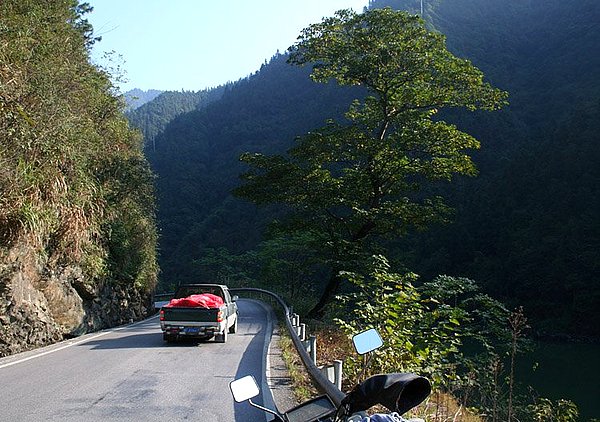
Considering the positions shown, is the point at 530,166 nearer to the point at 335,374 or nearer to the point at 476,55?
the point at 476,55

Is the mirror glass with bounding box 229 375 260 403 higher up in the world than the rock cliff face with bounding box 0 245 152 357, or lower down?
higher up

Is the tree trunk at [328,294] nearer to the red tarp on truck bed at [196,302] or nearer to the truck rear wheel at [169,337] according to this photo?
the red tarp on truck bed at [196,302]

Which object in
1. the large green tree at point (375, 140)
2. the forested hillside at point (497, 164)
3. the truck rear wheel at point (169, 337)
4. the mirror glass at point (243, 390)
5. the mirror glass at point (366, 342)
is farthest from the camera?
the forested hillside at point (497, 164)

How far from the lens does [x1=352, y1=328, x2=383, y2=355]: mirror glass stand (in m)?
3.91

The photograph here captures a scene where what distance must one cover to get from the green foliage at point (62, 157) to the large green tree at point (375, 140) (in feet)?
19.1

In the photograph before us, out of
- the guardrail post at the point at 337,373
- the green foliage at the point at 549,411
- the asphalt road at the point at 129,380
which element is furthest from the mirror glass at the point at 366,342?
the green foliage at the point at 549,411

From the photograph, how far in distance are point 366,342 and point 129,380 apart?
6.42m

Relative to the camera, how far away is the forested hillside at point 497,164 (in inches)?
2315

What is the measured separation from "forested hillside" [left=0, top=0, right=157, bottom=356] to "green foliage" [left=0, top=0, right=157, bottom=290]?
0.04 metres

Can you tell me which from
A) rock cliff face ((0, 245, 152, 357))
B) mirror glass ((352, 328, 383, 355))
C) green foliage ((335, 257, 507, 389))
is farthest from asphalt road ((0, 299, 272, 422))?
mirror glass ((352, 328, 383, 355))

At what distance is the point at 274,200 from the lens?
66.5 feet

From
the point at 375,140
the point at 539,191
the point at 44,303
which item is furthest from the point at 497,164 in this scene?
the point at 44,303

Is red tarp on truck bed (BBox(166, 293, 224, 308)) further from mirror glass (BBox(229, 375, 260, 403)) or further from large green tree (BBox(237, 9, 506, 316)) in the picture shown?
mirror glass (BBox(229, 375, 260, 403))

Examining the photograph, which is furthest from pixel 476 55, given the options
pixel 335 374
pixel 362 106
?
pixel 335 374
